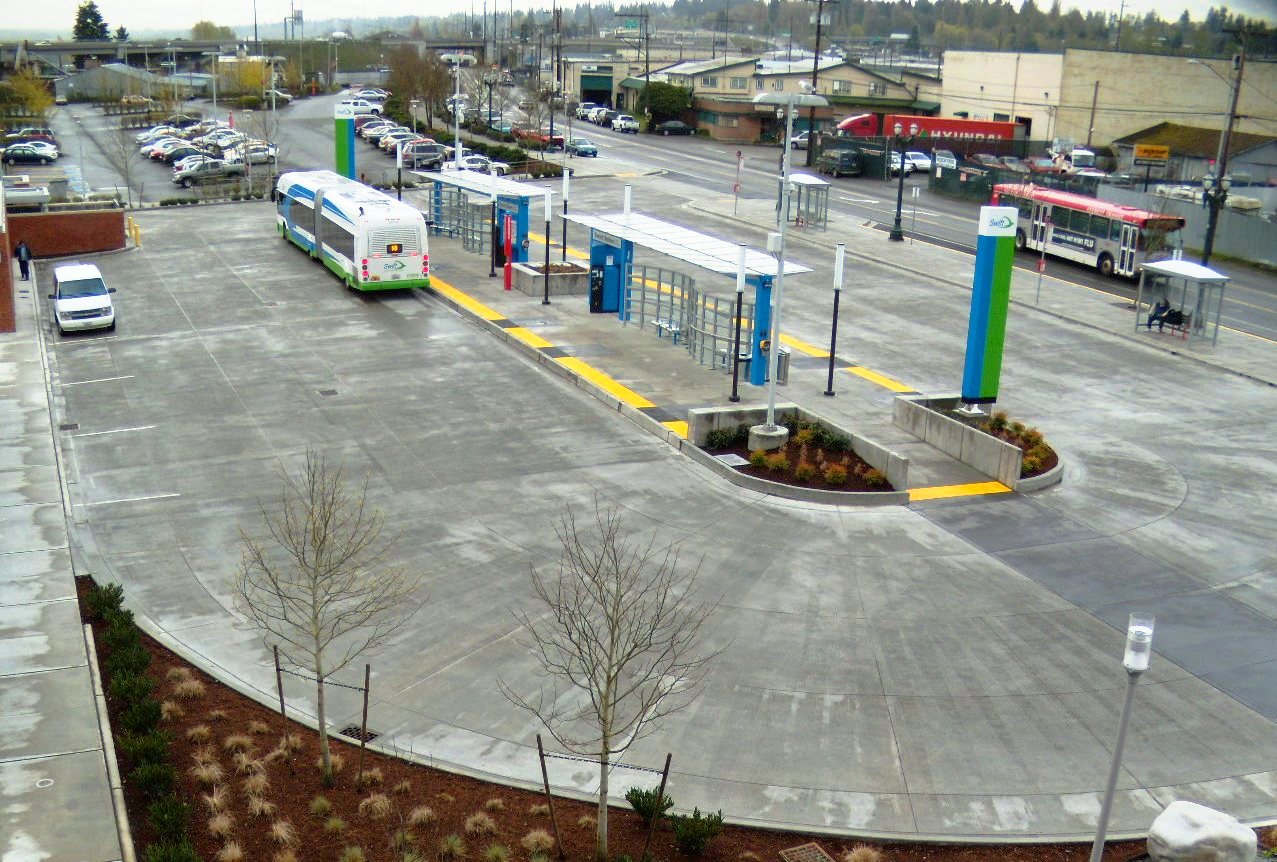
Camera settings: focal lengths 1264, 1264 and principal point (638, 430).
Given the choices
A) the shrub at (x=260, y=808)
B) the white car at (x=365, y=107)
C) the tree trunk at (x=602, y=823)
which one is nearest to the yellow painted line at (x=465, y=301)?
the shrub at (x=260, y=808)

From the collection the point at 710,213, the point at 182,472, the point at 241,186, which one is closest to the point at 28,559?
the point at 182,472

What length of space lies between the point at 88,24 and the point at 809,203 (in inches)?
5285

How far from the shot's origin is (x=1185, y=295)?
3247cm

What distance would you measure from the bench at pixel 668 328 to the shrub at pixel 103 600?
643 inches

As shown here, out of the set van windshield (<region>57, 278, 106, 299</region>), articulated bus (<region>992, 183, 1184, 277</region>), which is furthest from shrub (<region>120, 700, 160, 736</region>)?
articulated bus (<region>992, 183, 1184, 277</region>)

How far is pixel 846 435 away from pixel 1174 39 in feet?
243

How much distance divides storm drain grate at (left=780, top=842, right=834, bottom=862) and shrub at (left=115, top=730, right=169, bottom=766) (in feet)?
20.0

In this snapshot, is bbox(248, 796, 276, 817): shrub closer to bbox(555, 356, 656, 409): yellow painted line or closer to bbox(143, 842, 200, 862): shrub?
bbox(143, 842, 200, 862): shrub

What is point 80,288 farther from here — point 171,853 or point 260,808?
point 171,853

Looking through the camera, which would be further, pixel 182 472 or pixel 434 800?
pixel 182 472

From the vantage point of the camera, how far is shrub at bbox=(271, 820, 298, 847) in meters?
11.4

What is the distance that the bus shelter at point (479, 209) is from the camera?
3762cm

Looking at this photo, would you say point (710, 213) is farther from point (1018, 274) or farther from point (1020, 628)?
point (1020, 628)

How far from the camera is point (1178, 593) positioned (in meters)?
17.4
